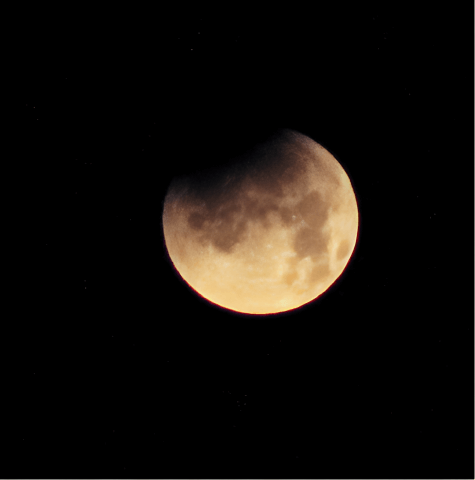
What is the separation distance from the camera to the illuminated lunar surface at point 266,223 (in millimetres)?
2357

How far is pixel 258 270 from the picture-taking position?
245 centimetres

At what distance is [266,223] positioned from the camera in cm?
235

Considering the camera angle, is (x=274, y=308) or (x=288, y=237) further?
(x=274, y=308)

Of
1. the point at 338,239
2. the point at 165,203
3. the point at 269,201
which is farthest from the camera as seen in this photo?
the point at 165,203

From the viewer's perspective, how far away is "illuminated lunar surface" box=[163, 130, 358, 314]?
2.36 metres

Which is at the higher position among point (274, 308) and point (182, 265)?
point (182, 265)

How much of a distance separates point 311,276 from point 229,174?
0.98m

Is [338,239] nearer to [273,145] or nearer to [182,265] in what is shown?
[273,145]

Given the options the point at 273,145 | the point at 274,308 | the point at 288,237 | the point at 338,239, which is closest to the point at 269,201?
the point at 288,237

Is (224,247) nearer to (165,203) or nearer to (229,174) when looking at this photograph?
(229,174)

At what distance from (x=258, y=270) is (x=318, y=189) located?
2.38 ft

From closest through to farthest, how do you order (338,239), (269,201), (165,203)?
(269,201) → (338,239) → (165,203)

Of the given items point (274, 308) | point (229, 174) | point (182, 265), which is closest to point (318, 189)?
point (229, 174)

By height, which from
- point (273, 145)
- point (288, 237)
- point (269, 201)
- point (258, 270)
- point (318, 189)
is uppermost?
point (273, 145)
